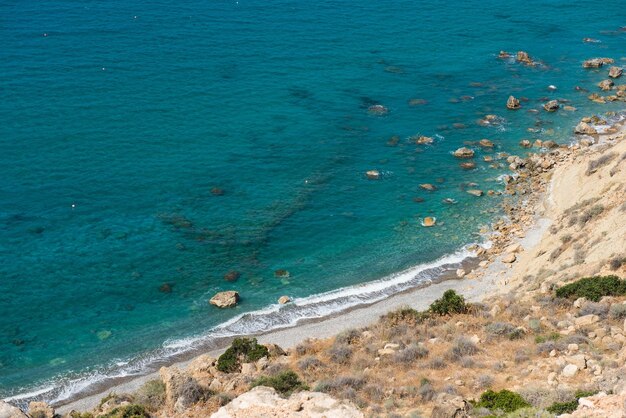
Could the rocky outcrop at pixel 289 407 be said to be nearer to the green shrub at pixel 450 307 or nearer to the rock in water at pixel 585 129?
the green shrub at pixel 450 307

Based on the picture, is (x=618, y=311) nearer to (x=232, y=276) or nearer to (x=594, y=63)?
Answer: (x=232, y=276)

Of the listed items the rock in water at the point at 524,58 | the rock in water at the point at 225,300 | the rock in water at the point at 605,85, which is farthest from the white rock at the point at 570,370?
the rock in water at the point at 524,58

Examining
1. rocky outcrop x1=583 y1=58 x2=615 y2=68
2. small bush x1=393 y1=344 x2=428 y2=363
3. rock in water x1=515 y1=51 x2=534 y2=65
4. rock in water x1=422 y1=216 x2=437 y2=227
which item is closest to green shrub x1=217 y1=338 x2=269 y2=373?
small bush x1=393 y1=344 x2=428 y2=363

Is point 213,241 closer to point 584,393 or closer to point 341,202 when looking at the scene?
point 341,202

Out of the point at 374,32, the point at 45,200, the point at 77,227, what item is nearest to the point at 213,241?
the point at 77,227

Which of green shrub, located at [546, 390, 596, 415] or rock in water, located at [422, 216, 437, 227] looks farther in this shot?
rock in water, located at [422, 216, 437, 227]

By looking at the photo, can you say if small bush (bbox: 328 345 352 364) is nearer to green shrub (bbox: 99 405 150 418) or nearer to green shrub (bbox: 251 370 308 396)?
green shrub (bbox: 251 370 308 396)

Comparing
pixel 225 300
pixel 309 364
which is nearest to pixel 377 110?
pixel 225 300
